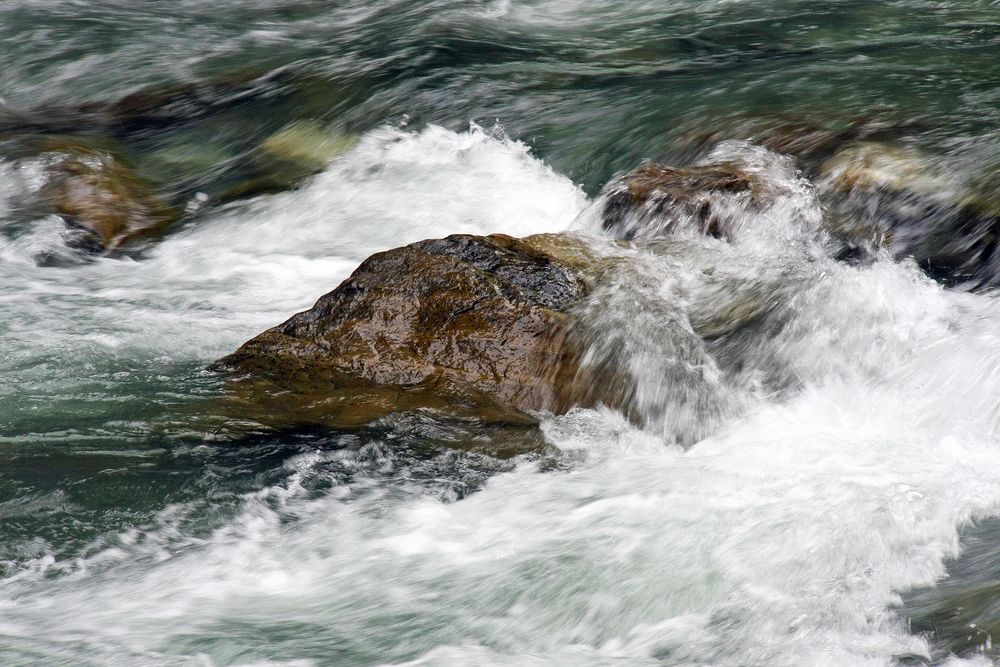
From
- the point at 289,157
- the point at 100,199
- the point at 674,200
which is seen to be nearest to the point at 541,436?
→ the point at 674,200

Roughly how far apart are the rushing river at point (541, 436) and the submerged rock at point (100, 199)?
161 millimetres

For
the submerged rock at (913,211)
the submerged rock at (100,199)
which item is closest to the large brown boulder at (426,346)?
the submerged rock at (913,211)

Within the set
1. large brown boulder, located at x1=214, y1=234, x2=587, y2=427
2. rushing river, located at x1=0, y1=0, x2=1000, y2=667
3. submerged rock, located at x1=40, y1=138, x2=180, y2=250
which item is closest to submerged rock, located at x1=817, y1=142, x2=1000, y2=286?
rushing river, located at x1=0, y1=0, x2=1000, y2=667

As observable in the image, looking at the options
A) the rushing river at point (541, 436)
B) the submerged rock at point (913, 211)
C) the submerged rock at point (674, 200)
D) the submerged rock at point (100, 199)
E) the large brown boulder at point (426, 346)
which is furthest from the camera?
the submerged rock at point (100, 199)

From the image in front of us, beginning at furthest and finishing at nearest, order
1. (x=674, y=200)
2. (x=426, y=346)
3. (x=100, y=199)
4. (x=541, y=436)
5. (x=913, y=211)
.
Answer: (x=100, y=199), (x=674, y=200), (x=913, y=211), (x=426, y=346), (x=541, y=436)

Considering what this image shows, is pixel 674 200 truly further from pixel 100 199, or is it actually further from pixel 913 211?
pixel 100 199

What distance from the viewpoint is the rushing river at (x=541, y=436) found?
11.5 feet

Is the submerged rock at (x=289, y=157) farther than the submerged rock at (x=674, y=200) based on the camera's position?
Yes

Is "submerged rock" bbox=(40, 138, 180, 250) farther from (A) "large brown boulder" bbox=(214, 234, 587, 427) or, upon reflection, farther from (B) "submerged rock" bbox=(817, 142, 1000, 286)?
(B) "submerged rock" bbox=(817, 142, 1000, 286)

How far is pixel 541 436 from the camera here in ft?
15.0

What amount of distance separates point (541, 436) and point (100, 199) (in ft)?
14.3

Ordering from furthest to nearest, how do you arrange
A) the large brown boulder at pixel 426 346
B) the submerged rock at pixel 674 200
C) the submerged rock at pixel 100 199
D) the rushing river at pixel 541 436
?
the submerged rock at pixel 100 199
the submerged rock at pixel 674 200
the large brown boulder at pixel 426 346
the rushing river at pixel 541 436

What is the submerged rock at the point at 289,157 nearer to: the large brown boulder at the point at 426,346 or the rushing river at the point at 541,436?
the rushing river at the point at 541,436

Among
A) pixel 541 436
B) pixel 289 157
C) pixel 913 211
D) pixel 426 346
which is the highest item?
pixel 913 211
